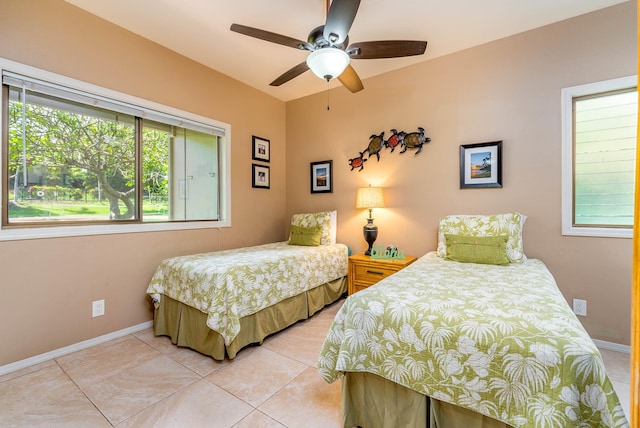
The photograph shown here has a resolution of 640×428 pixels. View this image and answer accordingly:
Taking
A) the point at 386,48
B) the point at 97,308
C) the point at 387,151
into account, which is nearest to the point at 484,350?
the point at 386,48

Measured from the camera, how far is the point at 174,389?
1.79 m

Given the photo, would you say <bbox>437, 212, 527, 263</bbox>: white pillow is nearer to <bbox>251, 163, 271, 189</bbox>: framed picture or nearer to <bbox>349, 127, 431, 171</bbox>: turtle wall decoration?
<bbox>349, 127, 431, 171</bbox>: turtle wall decoration

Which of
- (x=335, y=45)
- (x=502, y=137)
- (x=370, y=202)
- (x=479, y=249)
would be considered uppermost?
(x=335, y=45)

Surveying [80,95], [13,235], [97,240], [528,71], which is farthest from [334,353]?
[528,71]

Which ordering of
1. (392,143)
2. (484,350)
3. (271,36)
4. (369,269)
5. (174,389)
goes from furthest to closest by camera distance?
(392,143)
(369,269)
(271,36)
(174,389)
(484,350)

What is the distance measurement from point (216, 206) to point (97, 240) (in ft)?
4.06

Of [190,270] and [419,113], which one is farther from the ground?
[419,113]

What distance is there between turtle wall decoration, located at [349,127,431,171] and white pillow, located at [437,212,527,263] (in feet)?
3.09

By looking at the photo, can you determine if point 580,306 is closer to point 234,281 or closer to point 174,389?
point 234,281

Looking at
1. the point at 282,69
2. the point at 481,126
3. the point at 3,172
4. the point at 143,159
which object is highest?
the point at 282,69

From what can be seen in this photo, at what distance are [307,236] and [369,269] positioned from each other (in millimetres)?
848

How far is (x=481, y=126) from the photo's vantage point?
274cm

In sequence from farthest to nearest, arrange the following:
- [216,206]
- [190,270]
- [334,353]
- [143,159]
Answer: [216,206]
[143,159]
[190,270]
[334,353]

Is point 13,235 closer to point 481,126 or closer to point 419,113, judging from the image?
point 419,113
